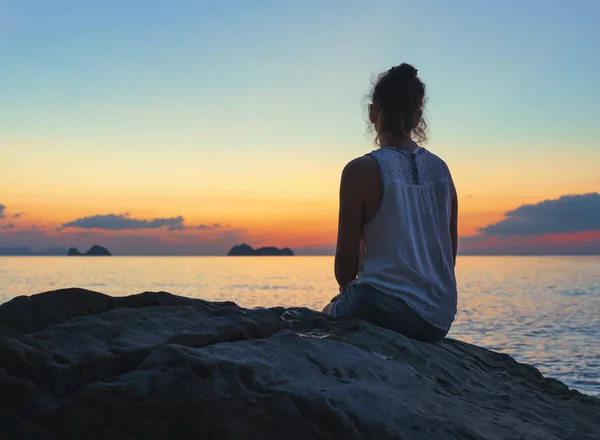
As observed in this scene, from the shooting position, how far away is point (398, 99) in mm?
3805

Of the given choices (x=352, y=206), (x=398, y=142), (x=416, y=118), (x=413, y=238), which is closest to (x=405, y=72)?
(x=416, y=118)

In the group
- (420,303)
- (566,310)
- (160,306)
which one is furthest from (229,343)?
(566,310)

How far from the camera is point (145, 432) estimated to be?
80.2 inches

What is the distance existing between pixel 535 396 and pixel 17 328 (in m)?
2.92

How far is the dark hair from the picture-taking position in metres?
3.78

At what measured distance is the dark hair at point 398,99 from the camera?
12.4 ft

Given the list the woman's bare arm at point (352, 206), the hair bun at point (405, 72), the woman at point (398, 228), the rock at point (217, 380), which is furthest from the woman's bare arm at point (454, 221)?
the rock at point (217, 380)

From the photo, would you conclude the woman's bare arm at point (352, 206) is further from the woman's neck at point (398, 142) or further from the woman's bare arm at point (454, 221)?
the woman's bare arm at point (454, 221)

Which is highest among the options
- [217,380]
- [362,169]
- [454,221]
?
[362,169]

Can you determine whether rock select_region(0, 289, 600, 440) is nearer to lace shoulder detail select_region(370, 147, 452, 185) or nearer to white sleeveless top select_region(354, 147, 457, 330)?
white sleeveless top select_region(354, 147, 457, 330)

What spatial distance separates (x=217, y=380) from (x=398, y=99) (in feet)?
7.72

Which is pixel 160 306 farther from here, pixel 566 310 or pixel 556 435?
→ pixel 566 310

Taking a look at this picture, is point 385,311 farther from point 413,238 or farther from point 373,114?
point 373,114

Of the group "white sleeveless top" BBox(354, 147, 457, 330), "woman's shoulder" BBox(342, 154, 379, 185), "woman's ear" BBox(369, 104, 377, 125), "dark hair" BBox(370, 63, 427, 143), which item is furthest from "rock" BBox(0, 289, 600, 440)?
"woman's ear" BBox(369, 104, 377, 125)
